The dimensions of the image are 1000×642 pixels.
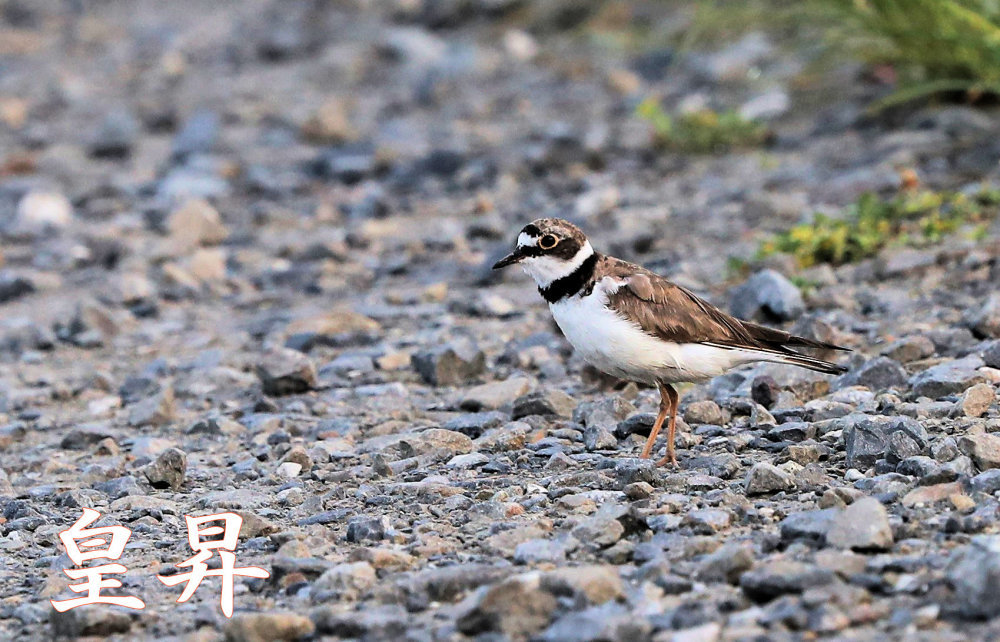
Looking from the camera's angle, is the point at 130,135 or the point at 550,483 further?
the point at 130,135

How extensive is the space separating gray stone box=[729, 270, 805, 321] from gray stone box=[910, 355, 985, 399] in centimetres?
124

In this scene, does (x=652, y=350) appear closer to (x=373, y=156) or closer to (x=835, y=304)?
(x=835, y=304)

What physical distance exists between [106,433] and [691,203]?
4.55m

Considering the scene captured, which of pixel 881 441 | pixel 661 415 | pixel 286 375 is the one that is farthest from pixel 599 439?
pixel 286 375

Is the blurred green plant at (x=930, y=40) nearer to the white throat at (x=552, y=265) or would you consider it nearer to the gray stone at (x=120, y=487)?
the white throat at (x=552, y=265)

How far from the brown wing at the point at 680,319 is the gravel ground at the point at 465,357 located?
0.34 m

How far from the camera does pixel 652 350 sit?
5.29 meters

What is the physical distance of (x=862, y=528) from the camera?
13.0 ft

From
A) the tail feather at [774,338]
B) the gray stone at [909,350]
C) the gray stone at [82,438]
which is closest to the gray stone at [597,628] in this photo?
the tail feather at [774,338]

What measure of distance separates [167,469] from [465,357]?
1.76 metres

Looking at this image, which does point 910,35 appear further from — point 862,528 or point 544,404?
point 862,528

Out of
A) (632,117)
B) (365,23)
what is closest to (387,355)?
(632,117)

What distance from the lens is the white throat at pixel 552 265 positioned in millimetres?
5473

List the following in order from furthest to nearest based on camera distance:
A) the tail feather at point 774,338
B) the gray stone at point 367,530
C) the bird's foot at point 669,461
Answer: the tail feather at point 774,338 → the bird's foot at point 669,461 → the gray stone at point 367,530
